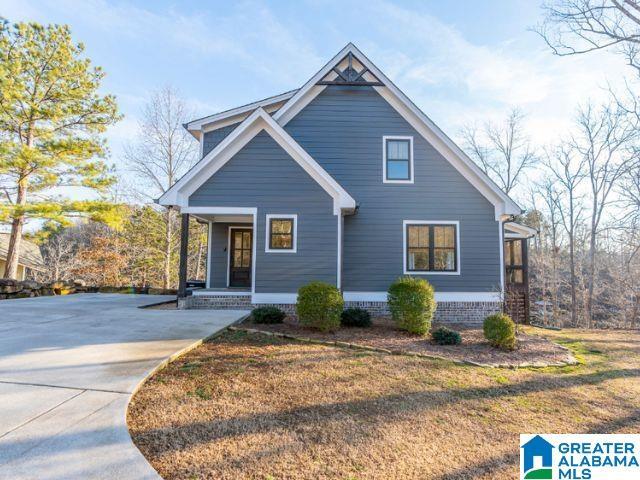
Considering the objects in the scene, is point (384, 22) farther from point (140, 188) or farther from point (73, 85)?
point (140, 188)

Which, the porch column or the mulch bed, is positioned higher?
the porch column

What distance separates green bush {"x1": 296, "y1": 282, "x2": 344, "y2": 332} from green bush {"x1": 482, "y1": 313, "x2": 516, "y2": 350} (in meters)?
3.14

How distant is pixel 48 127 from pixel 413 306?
664 inches

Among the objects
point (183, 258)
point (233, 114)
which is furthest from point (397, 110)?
point (183, 258)

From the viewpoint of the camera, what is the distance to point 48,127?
14562 millimetres

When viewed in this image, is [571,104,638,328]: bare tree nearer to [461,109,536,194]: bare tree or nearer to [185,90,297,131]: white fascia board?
[461,109,536,194]: bare tree

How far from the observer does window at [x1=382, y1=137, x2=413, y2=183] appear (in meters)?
10.5

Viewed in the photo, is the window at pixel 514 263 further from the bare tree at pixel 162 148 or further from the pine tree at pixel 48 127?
the bare tree at pixel 162 148

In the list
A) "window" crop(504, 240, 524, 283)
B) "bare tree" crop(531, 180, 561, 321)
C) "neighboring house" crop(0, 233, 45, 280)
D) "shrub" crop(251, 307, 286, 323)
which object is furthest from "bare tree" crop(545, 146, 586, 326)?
"neighboring house" crop(0, 233, 45, 280)

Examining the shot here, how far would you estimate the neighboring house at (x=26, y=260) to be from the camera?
20.8 meters

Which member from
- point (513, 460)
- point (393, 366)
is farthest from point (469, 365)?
point (513, 460)

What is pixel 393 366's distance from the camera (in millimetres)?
5266

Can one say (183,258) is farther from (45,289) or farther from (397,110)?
(45,289)

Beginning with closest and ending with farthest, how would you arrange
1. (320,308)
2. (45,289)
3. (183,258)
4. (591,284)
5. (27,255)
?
(320,308), (183,258), (45,289), (591,284), (27,255)
